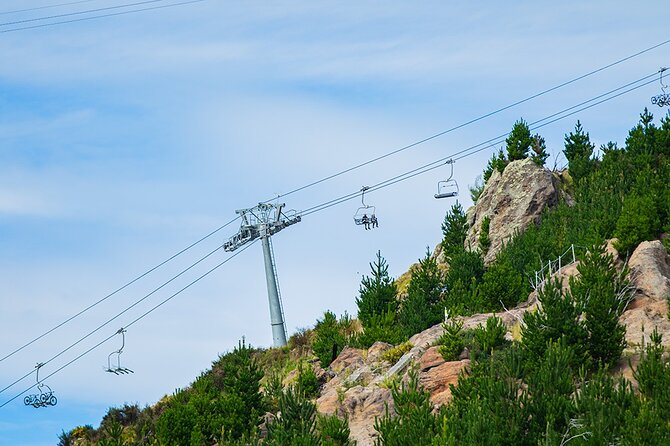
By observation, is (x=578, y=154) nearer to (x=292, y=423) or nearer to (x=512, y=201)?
(x=512, y=201)

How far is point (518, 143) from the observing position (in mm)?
74125

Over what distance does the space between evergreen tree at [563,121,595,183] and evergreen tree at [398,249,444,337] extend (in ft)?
43.4

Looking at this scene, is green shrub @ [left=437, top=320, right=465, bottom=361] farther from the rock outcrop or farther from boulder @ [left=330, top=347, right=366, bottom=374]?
boulder @ [left=330, top=347, right=366, bottom=374]

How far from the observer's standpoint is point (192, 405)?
51.6 metres

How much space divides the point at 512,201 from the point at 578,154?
7581 millimetres

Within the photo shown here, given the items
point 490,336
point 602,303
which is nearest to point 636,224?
point 602,303

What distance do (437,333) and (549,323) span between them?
7215 millimetres

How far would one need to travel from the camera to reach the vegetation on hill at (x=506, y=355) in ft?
133

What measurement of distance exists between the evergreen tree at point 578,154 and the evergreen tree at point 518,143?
8.81ft

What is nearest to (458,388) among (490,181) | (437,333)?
(437,333)

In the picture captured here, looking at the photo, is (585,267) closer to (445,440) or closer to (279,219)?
(445,440)

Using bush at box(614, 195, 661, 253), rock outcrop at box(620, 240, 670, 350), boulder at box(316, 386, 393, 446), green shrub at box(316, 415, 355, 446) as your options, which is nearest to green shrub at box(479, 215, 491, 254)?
bush at box(614, 195, 661, 253)

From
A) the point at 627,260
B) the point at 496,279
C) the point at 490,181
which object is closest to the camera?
the point at 627,260

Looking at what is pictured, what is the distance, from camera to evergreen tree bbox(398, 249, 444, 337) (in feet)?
190
